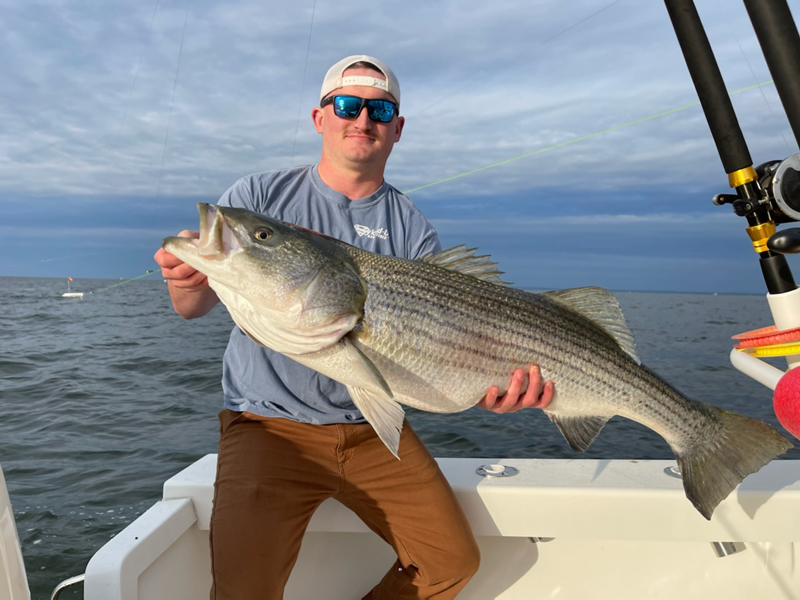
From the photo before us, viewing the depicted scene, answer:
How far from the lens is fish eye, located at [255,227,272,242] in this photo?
2.50 m

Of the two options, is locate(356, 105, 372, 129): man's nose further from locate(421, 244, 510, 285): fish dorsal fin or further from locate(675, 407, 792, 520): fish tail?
locate(675, 407, 792, 520): fish tail

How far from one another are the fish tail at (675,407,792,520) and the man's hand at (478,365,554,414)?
74 cm

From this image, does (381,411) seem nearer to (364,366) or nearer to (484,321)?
(364,366)

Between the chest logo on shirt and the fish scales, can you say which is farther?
the chest logo on shirt

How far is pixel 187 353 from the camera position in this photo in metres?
16.5

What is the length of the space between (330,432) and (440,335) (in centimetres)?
86

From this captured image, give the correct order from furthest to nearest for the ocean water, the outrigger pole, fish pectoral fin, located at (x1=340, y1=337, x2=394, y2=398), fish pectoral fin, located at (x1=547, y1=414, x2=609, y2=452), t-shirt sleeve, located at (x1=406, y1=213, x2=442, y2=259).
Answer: the ocean water < t-shirt sleeve, located at (x1=406, y1=213, x2=442, y2=259) < fish pectoral fin, located at (x1=547, y1=414, x2=609, y2=452) < fish pectoral fin, located at (x1=340, y1=337, x2=394, y2=398) < the outrigger pole

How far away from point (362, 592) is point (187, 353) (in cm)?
1413

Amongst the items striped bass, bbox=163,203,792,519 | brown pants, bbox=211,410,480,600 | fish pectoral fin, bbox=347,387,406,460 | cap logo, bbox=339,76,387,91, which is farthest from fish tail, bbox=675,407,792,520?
cap logo, bbox=339,76,387,91

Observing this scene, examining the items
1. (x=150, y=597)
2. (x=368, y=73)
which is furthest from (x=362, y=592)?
(x=368, y=73)

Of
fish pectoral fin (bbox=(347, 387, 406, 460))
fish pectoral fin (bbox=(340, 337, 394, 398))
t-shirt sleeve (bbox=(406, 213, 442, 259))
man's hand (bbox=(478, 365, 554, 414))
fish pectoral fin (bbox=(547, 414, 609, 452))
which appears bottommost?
fish pectoral fin (bbox=(547, 414, 609, 452))

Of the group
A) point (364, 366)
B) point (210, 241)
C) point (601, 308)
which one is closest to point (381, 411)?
point (364, 366)

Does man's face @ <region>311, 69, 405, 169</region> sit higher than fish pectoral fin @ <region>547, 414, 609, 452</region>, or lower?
higher

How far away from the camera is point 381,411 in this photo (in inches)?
104
